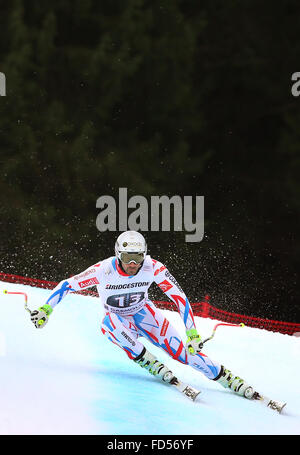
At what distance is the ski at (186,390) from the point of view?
19.1 ft

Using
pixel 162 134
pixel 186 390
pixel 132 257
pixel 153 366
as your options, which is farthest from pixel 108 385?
pixel 162 134

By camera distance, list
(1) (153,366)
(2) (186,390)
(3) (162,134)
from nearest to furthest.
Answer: (2) (186,390) → (1) (153,366) → (3) (162,134)

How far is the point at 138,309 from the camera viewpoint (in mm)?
6336

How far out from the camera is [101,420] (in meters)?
5.09

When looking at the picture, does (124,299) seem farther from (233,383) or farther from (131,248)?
(233,383)

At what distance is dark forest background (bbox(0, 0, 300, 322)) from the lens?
633 inches

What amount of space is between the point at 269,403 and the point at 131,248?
1.47m

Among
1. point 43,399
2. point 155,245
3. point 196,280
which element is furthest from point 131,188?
point 43,399

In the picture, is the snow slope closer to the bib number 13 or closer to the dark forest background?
the bib number 13

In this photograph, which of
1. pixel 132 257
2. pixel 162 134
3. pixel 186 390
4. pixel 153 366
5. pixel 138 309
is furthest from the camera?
pixel 162 134

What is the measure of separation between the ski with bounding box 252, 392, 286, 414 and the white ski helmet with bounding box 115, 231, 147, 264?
4.21ft

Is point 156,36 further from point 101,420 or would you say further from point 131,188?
point 101,420

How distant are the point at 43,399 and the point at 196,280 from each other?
11.0 meters

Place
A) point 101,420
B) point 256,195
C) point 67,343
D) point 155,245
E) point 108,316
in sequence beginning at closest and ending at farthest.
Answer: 1. point 101,420
2. point 108,316
3. point 67,343
4. point 155,245
5. point 256,195
